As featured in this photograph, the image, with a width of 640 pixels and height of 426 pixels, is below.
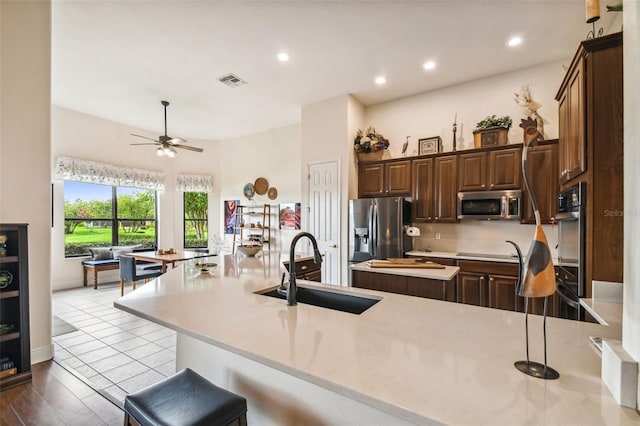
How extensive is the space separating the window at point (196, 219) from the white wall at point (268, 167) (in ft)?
1.52

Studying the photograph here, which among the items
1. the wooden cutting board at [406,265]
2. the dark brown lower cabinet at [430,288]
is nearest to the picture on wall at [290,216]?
the wooden cutting board at [406,265]

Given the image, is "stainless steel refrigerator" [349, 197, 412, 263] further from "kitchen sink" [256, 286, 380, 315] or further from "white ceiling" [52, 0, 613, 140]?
"kitchen sink" [256, 286, 380, 315]

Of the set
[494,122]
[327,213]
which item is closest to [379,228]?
[327,213]

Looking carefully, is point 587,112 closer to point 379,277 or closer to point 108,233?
point 379,277

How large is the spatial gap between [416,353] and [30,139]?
11.8 ft

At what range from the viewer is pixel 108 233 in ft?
20.1

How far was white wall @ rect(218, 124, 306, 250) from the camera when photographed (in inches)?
242

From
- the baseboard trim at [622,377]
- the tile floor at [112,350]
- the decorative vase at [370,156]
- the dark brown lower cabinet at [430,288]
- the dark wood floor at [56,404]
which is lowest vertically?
the tile floor at [112,350]

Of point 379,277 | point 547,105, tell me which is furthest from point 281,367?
point 547,105

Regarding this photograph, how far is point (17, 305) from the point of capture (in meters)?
2.37

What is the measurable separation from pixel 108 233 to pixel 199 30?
517 centimetres

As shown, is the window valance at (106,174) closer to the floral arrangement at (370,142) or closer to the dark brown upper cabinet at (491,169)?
the floral arrangement at (370,142)

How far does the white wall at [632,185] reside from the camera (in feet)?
2.34

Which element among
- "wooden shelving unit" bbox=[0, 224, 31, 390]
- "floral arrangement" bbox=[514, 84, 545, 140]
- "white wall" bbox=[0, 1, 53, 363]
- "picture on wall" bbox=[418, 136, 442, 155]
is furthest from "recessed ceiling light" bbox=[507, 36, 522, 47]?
"wooden shelving unit" bbox=[0, 224, 31, 390]
